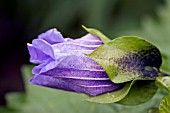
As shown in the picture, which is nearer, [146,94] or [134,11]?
[146,94]

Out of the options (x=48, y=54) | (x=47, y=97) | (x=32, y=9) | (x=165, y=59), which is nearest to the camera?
(x=48, y=54)

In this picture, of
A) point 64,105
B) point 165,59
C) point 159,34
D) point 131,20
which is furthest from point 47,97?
point 131,20

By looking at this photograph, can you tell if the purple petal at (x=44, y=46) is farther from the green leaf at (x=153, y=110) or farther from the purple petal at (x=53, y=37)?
the green leaf at (x=153, y=110)

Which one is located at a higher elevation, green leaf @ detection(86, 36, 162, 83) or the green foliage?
green leaf @ detection(86, 36, 162, 83)

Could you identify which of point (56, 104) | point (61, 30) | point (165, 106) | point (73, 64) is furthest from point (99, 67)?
point (61, 30)

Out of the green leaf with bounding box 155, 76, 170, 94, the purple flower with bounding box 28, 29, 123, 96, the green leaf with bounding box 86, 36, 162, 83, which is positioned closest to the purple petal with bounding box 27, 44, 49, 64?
the purple flower with bounding box 28, 29, 123, 96

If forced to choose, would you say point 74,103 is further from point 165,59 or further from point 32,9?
point 32,9

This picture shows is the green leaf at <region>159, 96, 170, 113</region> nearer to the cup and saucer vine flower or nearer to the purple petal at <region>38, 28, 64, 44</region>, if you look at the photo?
the cup and saucer vine flower

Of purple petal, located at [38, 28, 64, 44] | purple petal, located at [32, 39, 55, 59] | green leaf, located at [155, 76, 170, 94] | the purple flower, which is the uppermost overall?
purple petal, located at [38, 28, 64, 44]
